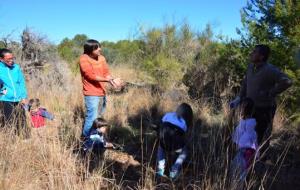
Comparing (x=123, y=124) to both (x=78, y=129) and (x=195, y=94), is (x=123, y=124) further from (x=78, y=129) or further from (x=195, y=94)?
(x=195, y=94)

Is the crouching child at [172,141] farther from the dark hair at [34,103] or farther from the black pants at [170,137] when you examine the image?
the dark hair at [34,103]

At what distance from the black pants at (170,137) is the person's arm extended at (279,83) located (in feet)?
3.73

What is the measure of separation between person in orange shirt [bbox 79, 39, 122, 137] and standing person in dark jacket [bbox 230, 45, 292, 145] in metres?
1.75

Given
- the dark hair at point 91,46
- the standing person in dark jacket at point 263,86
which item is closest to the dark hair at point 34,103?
the dark hair at point 91,46

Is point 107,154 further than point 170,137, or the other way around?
point 107,154

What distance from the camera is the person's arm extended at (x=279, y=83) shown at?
4390 mm

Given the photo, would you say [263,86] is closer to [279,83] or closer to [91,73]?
[279,83]

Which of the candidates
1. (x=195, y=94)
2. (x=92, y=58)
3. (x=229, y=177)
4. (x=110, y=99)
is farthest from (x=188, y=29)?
(x=229, y=177)

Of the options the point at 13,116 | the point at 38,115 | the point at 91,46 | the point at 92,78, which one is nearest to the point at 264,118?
the point at 92,78

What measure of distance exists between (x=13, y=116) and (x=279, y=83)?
3324mm

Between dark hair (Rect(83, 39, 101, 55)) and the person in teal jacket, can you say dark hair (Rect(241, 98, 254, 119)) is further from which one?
the person in teal jacket

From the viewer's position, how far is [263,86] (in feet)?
15.3

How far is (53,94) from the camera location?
6.70m

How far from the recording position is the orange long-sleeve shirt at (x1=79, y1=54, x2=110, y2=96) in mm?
5426
